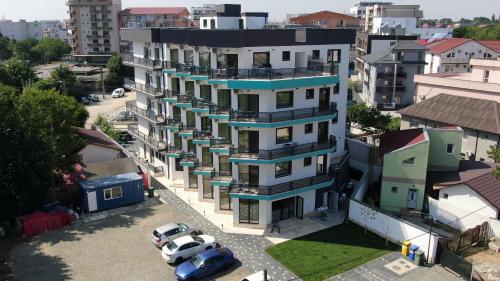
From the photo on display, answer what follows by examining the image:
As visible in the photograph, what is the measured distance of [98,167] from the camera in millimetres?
44625

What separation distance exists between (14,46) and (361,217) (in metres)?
180

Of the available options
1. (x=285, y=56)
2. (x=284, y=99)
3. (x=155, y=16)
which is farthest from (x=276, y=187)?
(x=155, y=16)

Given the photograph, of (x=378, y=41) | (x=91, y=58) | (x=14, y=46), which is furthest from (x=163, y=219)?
(x=14, y=46)

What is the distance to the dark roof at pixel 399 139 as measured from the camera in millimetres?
39275

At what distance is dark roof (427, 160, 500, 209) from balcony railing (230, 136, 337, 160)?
1116 centimetres

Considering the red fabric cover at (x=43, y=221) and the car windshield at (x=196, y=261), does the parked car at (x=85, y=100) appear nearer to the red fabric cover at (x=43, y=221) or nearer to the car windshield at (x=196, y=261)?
the red fabric cover at (x=43, y=221)

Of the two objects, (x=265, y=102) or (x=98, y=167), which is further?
(x=98, y=167)

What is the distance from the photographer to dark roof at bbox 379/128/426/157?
1546 inches

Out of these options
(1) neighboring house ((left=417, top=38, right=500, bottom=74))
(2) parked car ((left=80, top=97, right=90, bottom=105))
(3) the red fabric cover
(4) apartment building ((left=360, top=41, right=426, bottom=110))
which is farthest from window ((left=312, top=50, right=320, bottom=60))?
(2) parked car ((left=80, top=97, right=90, bottom=105))

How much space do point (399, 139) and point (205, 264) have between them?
24.3m

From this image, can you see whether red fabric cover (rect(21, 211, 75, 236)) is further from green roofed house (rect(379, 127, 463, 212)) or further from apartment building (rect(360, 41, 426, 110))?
apartment building (rect(360, 41, 426, 110))

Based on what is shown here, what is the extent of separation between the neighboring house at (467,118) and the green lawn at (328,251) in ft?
72.1

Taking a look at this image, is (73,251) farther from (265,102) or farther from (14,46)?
(14,46)

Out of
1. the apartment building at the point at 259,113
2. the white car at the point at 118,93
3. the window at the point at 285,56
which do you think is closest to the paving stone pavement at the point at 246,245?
the apartment building at the point at 259,113
